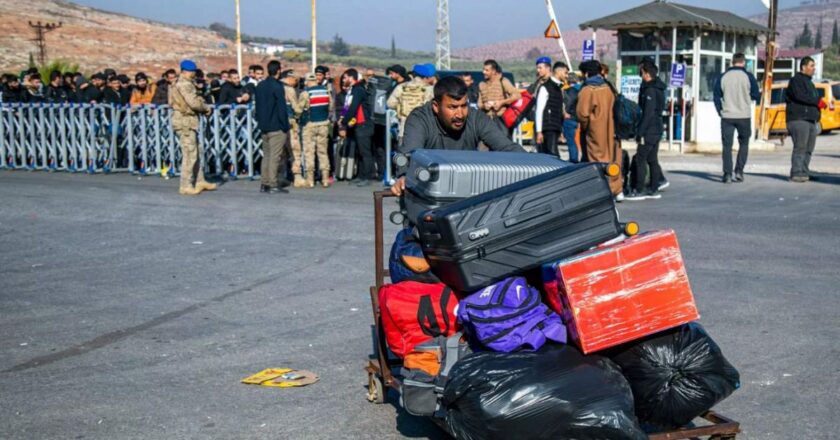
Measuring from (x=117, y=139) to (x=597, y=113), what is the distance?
35.2 feet

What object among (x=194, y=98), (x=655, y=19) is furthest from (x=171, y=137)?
(x=655, y=19)

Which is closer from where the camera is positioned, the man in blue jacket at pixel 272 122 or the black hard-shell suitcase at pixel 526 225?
the black hard-shell suitcase at pixel 526 225

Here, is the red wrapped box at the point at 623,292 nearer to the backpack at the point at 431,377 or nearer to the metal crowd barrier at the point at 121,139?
the backpack at the point at 431,377

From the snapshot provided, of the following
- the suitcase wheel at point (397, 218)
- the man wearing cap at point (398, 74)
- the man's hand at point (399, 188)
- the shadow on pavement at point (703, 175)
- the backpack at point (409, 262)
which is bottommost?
the shadow on pavement at point (703, 175)

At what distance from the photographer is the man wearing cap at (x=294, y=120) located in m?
16.4

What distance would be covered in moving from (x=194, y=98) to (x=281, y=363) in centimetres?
962

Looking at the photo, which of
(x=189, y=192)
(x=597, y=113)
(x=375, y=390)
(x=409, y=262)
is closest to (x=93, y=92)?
(x=189, y=192)

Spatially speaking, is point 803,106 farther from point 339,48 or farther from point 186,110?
point 339,48

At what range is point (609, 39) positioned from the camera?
450 ft

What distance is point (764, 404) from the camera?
18.4 ft

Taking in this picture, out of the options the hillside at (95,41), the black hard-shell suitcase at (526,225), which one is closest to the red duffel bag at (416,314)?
the black hard-shell suitcase at (526,225)

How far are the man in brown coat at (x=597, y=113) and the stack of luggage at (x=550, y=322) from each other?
29.1 ft

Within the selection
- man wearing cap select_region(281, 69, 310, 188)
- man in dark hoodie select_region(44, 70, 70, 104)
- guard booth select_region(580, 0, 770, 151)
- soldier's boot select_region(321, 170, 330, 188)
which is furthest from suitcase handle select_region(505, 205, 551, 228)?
guard booth select_region(580, 0, 770, 151)

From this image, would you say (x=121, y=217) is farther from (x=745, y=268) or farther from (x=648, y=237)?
(x=648, y=237)
